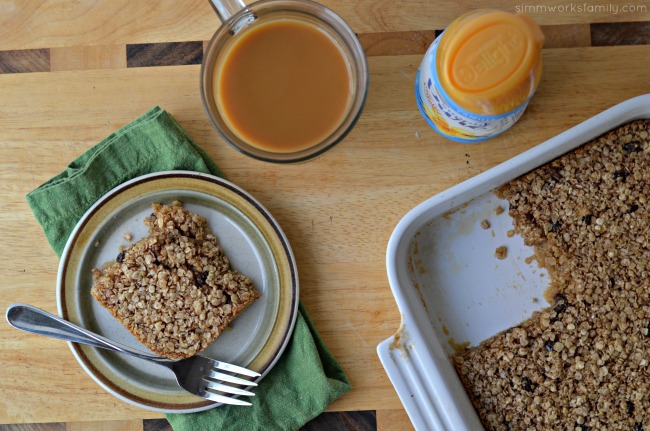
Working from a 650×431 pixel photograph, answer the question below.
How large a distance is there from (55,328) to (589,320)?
3.17 ft

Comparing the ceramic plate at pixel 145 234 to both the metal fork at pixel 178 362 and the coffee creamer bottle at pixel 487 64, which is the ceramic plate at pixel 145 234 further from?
the coffee creamer bottle at pixel 487 64

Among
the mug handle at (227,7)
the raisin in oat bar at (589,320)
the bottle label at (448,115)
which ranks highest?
the mug handle at (227,7)

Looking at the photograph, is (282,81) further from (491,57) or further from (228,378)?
(228,378)

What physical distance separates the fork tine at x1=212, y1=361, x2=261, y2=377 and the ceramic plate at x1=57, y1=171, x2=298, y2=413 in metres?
0.02

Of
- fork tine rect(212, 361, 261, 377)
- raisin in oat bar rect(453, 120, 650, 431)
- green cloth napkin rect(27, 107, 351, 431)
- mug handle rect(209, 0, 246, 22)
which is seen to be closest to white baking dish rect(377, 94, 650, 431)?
raisin in oat bar rect(453, 120, 650, 431)

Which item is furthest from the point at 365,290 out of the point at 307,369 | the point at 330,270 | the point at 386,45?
the point at 386,45

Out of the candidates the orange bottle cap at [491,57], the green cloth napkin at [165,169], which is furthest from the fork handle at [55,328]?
the orange bottle cap at [491,57]

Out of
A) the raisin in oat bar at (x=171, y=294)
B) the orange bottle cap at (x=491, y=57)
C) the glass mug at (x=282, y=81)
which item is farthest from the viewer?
the raisin in oat bar at (x=171, y=294)

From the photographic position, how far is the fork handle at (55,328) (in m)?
1.15

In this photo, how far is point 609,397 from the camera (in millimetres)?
1147

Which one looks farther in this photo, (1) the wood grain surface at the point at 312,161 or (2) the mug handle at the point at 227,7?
(1) the wood grain surface at the point at 312,161

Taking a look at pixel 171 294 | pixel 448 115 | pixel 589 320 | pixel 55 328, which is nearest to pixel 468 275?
pixel 589 320

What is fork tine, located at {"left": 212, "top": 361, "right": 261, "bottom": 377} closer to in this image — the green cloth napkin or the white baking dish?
the green cloth napkin

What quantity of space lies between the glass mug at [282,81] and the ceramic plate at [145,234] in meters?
0.15
